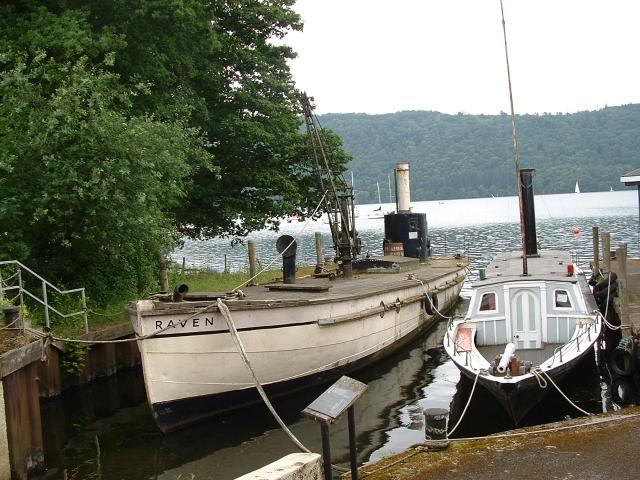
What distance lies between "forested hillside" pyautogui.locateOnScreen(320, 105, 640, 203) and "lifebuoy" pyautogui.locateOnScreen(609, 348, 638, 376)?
469 ft

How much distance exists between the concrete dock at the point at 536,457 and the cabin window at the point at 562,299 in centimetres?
552

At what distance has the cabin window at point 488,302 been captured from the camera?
15.2 meters

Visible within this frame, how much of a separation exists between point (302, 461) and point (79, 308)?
11.6 m

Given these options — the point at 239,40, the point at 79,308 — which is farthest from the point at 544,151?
the point at 79,308

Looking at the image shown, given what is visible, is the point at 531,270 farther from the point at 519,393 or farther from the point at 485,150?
the point at 485,150

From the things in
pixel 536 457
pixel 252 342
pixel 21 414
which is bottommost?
pixel 536 457

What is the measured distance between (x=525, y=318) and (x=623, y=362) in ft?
7.56

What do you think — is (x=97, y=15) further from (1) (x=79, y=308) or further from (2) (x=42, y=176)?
(1) (x=79, y=308)

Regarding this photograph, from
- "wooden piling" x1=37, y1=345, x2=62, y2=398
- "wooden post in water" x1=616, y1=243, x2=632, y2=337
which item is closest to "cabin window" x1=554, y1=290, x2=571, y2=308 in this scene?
"wooden post in water" x1=616, y1=243, x2=632, y2=337

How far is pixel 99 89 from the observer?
17016mm

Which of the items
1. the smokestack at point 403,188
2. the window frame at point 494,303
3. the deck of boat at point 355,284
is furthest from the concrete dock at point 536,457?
the smokestack at point 403,188

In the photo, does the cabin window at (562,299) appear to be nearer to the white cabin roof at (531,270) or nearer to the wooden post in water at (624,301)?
the white cabin roof at (531,270)

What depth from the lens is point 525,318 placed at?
48.9 ft

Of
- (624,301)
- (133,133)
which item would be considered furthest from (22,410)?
(624,301)
